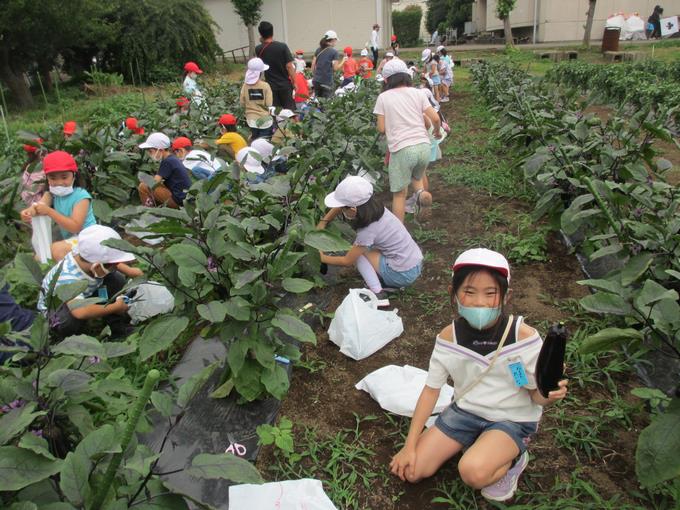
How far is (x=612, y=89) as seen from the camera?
964cm

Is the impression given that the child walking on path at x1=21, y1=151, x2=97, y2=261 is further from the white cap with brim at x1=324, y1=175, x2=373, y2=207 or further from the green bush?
the green bush

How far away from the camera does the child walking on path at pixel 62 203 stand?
3801 millimetres

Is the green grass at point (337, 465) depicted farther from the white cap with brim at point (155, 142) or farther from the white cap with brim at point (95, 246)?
the white cap with brim at point (155, 142)

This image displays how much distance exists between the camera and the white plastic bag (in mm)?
3855

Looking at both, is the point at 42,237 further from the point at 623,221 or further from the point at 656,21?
the point at 656,21

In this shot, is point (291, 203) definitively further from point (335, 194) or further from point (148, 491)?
point (148, 491)

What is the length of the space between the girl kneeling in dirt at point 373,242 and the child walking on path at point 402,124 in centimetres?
101

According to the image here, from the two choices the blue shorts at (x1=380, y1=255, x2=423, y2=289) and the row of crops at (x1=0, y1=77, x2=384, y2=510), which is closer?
the row of crops at (x1=0, y1=77, x2=384, y2=510)

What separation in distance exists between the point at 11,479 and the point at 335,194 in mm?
2489

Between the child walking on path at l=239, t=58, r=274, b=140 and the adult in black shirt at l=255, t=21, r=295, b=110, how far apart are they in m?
0.48

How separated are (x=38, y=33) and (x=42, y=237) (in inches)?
475

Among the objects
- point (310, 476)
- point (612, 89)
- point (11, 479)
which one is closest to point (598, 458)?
point (310, 476)

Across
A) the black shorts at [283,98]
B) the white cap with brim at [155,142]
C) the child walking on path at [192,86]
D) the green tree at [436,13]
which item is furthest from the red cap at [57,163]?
the green tree at [436,13]

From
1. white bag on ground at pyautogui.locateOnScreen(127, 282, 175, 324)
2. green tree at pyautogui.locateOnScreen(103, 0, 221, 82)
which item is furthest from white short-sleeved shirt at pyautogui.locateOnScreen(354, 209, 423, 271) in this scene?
green tree at pyautogui.locateOnScreen(103, 0, 221, 82)
